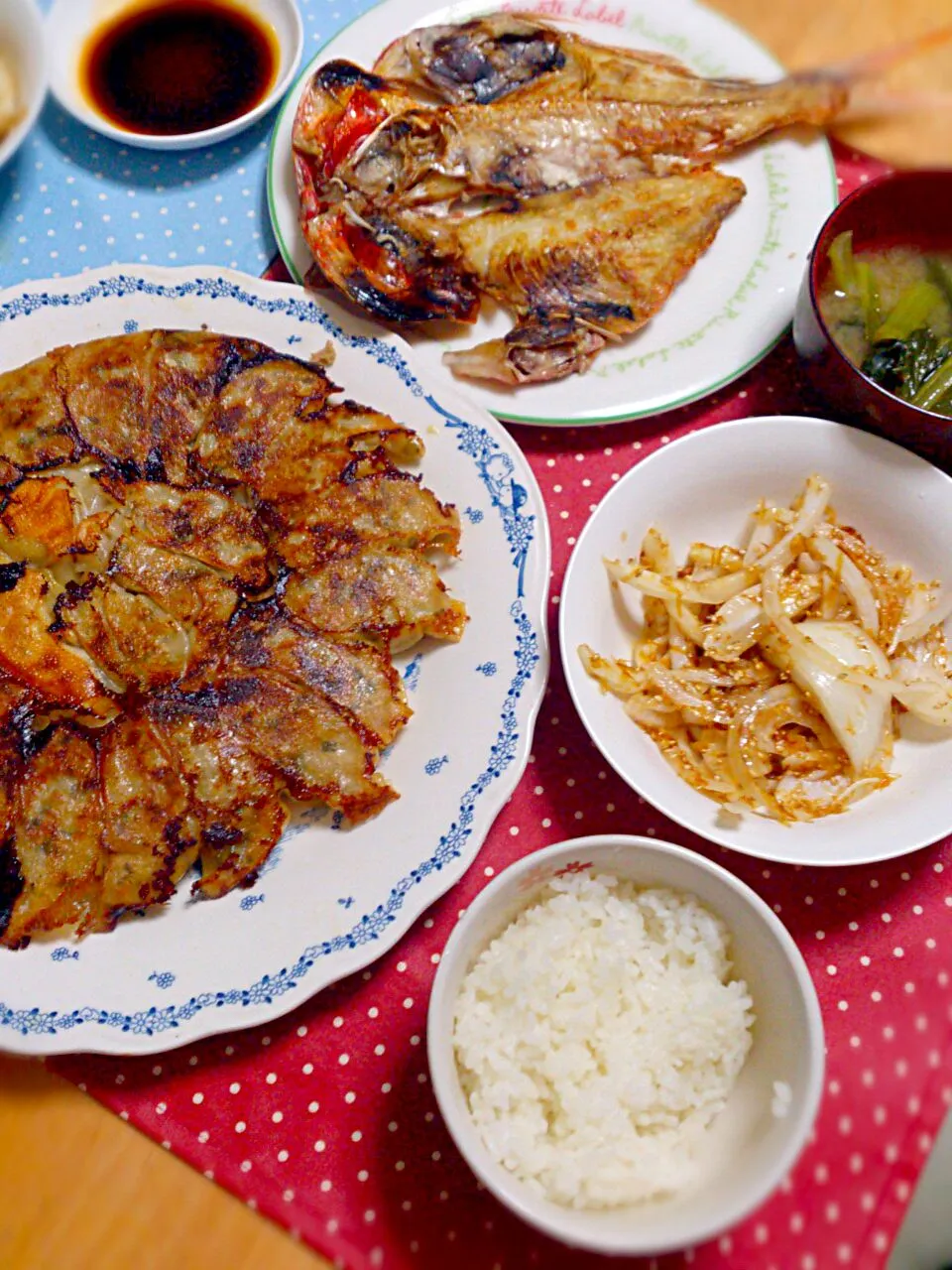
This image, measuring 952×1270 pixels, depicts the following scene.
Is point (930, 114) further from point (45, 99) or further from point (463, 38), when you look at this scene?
point (45, 99)

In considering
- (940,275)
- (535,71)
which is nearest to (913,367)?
(940,275)

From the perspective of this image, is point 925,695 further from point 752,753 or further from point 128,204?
point 128,204

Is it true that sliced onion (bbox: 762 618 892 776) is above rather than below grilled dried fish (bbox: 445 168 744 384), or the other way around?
below

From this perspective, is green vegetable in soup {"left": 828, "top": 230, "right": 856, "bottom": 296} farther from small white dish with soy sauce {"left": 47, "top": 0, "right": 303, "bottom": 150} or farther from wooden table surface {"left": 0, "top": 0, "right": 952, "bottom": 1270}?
wooden table surface {"left": 0, "top": 0, "right": 952, "bottom": 1270}

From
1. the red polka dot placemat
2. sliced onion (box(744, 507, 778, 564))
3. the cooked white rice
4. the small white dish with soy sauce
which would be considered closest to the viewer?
the cooked white rice

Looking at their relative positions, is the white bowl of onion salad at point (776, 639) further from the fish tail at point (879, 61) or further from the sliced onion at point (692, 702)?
the fish tail at point (879, 61)

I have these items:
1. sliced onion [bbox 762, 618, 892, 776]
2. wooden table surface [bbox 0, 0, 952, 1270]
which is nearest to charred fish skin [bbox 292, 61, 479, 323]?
sliced onion [bbox 762, 618, 892, 776]

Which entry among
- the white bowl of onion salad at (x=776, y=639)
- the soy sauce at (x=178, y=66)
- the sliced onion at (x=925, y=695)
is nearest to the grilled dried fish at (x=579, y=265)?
the white bowl of onion salad at (x=776, y=639)
